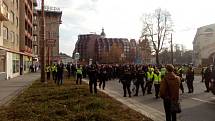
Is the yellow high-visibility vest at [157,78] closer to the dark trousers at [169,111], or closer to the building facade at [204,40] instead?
the dark trousers at [169,111]

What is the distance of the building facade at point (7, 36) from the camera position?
44344 mm

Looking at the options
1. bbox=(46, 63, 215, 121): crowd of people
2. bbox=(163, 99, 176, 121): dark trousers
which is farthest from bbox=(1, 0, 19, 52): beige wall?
bbox=(163, 99, 176, 121): dark trousers

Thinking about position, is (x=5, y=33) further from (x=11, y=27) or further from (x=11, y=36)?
(x=11, y=36)

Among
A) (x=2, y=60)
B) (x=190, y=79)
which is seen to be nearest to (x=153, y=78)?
(x=190, y=79)

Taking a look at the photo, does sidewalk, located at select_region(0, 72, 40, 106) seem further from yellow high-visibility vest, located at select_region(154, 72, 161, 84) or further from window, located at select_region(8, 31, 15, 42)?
window, located at select_region(8, 31, 15, 42)

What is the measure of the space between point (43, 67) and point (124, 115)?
842 inches

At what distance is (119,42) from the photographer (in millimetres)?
149000

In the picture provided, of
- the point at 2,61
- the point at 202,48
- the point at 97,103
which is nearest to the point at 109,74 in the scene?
the point at 2,61

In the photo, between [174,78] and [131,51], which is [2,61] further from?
[131,51]

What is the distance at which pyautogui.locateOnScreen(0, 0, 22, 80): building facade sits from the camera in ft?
145

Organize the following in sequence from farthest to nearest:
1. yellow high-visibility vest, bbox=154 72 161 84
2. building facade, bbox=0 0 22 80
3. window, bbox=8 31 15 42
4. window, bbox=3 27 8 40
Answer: window, bbox=8 31 15 42 < window, bbox=3 27 8 40 < building facade, bbox=0 0 22 80 < yellow high-visibility vest, bbox=154 72 161 84

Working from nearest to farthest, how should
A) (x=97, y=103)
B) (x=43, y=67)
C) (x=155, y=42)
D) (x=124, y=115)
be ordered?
(x=124, y=115)
(x=97, y=103)
(x=43, y=67)
(x=155, y=42)

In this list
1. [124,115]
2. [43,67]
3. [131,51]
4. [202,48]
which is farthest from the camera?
[131,51]

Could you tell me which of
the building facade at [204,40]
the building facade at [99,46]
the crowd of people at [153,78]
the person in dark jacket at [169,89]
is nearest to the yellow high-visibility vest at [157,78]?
the crowd of people at [153,78]
